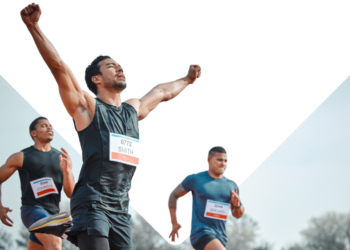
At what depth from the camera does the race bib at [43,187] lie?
201 inches

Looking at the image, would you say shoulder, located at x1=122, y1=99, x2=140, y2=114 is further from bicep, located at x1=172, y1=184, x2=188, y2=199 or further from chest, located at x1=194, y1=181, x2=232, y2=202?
bicep, located at x1=172, y1=184, x2=188, y2=199

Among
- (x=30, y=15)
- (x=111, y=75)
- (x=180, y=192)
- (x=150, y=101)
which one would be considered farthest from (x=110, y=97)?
(x=180, y=192)

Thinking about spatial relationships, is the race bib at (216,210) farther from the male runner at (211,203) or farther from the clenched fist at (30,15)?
the clenched fist at (30,15)

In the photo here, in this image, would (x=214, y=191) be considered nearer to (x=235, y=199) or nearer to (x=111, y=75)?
(x=235, y=199)

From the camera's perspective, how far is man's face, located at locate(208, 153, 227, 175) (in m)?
5.84

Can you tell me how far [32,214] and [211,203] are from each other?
215cm

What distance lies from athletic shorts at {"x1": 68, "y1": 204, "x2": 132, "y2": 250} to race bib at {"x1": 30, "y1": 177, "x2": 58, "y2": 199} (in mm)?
2634

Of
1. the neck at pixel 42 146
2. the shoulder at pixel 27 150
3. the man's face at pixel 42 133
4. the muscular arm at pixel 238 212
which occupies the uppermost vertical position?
the man's face at pixel 42 133

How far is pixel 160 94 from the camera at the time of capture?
3408 millimetres

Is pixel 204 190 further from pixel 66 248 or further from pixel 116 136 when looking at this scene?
pixel 66 248

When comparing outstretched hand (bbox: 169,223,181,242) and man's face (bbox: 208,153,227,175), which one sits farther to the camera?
man's face (bbox: 208,153,227,175)

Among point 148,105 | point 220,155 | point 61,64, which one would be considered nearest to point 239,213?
point 220,155

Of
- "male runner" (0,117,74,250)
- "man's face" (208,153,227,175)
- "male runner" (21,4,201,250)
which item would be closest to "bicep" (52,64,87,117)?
"male runner" (21,4,201,250)

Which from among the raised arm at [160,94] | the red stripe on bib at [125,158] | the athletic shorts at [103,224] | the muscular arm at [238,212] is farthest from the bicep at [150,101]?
the muscular arm at [238,212]
